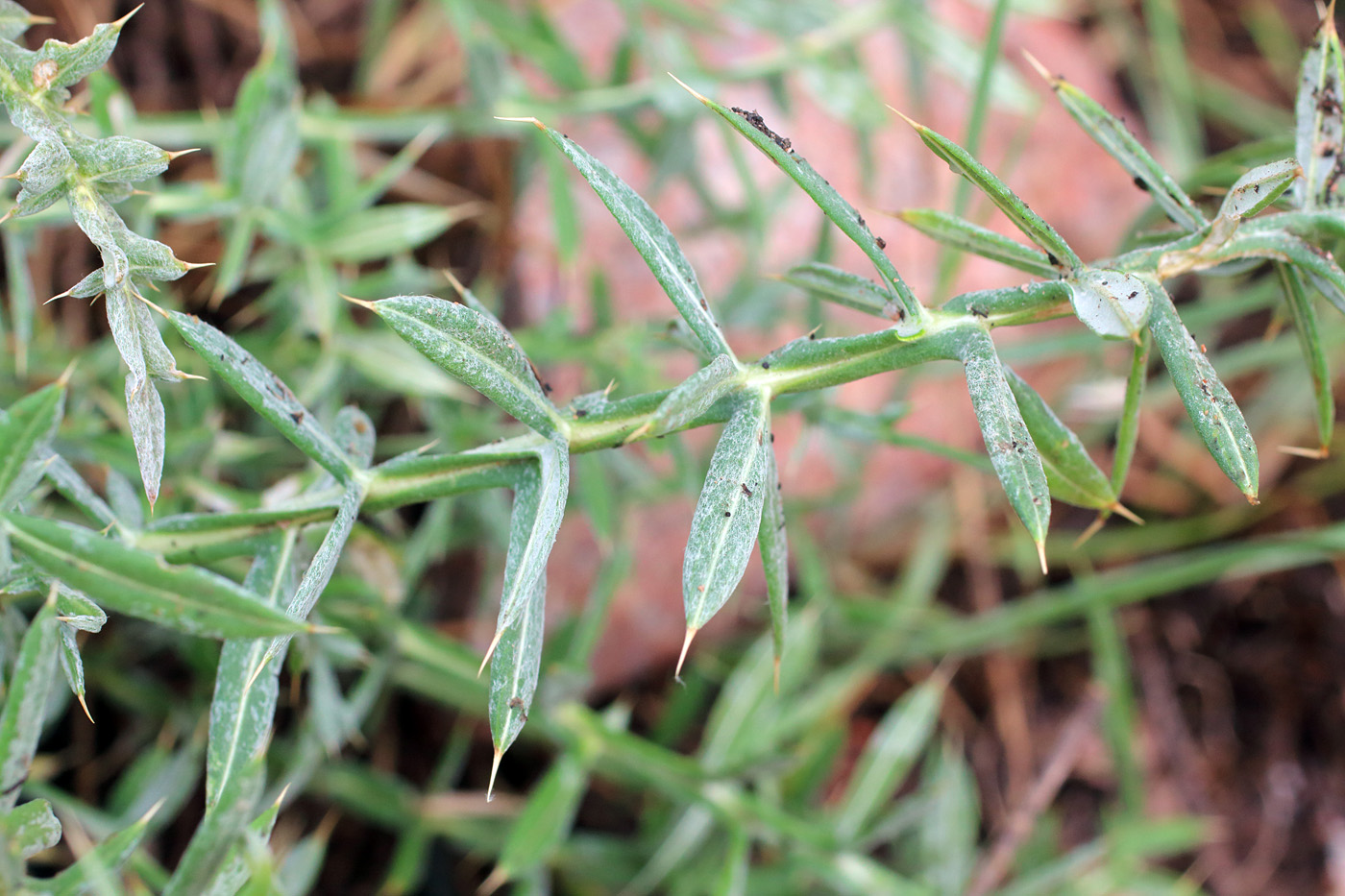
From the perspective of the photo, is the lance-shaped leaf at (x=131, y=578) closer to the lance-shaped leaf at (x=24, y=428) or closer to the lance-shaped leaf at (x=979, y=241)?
the lance-shaped leaf at (x=24, y=428)

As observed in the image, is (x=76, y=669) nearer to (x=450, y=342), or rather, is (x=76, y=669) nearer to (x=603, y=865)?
(x=450, y=342)

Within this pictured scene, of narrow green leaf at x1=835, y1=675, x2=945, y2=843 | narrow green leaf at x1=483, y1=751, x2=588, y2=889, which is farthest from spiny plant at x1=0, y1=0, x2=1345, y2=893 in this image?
narrow green leaf at x1=835, y1=675, x2=945, y2=843

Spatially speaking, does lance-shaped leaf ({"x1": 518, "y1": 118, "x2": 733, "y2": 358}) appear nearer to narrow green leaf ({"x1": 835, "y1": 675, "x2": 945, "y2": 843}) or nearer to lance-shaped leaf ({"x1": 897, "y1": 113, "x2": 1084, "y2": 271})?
lance-shaped leaf ({"x1": 897, "y1": 113, "x2": 1084, "y2": 271})

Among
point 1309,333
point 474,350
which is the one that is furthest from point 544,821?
point 1309,333

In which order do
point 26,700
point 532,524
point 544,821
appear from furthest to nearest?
point 544,821 < point 532,524 < point 26,700

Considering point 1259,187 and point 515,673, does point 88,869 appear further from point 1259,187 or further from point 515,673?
point 1259,187
